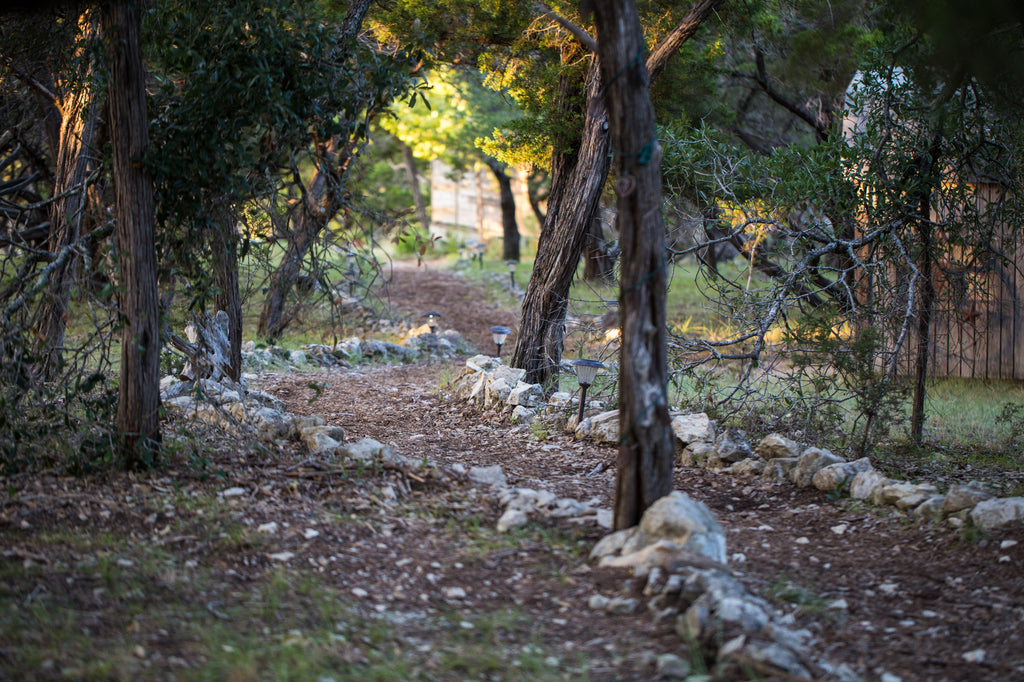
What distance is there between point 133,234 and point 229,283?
8.23ft

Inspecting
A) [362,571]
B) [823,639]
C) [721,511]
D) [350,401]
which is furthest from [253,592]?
[350,401]

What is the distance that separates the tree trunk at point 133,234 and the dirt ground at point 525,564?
0.41m

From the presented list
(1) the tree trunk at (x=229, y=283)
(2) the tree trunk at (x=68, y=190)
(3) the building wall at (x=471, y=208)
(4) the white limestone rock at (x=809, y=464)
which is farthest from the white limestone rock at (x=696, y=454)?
(3) the building wall at (x=471, y=208)

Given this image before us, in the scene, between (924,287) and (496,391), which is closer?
(924,287)

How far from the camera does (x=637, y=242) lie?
3.74 meters

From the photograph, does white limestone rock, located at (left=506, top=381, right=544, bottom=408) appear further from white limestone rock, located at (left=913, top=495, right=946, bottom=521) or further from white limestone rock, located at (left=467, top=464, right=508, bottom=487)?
white limestone rock, located at (left=913, top=495, right=946, bottom=521)

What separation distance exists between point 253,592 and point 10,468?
2.04 m

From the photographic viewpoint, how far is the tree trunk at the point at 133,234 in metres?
4.49

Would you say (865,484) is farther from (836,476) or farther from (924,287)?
(924,287)

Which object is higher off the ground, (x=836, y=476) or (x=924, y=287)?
(x=924, y=287)

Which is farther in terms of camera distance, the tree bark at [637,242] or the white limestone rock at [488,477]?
the white limestone rock at [488,477]

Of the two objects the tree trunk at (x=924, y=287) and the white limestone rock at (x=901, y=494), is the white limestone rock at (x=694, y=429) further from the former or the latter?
the tree trunk at (x=924, y=287)

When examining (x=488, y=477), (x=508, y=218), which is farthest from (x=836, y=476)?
(x=508, y=218)

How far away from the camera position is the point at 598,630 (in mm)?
3240
